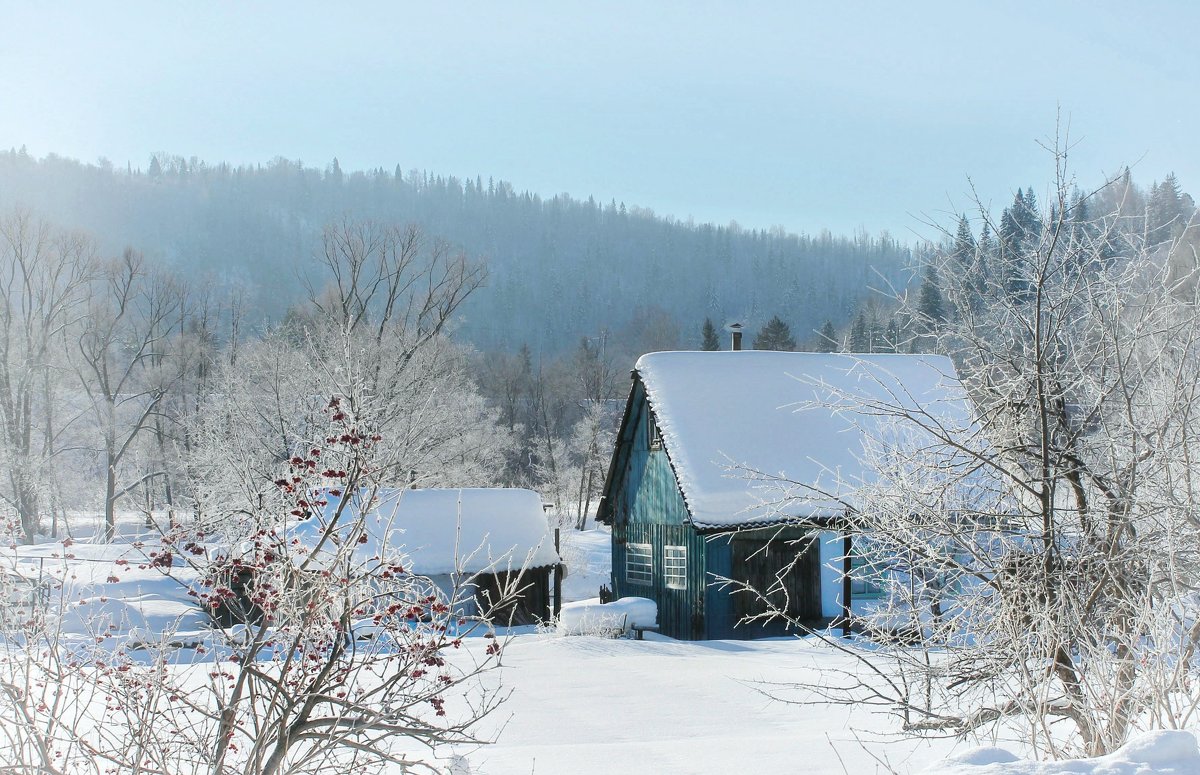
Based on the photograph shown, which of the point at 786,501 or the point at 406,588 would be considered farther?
the point at 786,501

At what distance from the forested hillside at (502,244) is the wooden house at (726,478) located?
65751mm

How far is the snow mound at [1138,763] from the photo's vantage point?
12.0 ft

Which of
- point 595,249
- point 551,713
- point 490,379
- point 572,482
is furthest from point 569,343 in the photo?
point 551,713

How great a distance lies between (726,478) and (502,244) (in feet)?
390

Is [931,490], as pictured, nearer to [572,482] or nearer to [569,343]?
[572,482]

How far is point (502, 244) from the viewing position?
133 metres

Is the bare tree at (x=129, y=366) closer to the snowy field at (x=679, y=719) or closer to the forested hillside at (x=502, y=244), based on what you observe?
the snowy field at (x=679, y=719)

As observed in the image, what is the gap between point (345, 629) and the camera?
438cm

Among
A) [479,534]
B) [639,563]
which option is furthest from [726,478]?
[479,534]

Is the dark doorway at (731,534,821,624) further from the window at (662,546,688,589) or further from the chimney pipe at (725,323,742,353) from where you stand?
the chimney pipe at (725,323,742,353)

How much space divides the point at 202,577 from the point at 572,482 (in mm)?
49349

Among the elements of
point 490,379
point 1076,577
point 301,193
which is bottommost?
point 1076,577

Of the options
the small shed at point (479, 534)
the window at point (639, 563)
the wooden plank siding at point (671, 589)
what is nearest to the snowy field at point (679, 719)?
the wooden plank siding at point (671, 589)

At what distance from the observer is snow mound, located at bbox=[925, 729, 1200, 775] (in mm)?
3652
